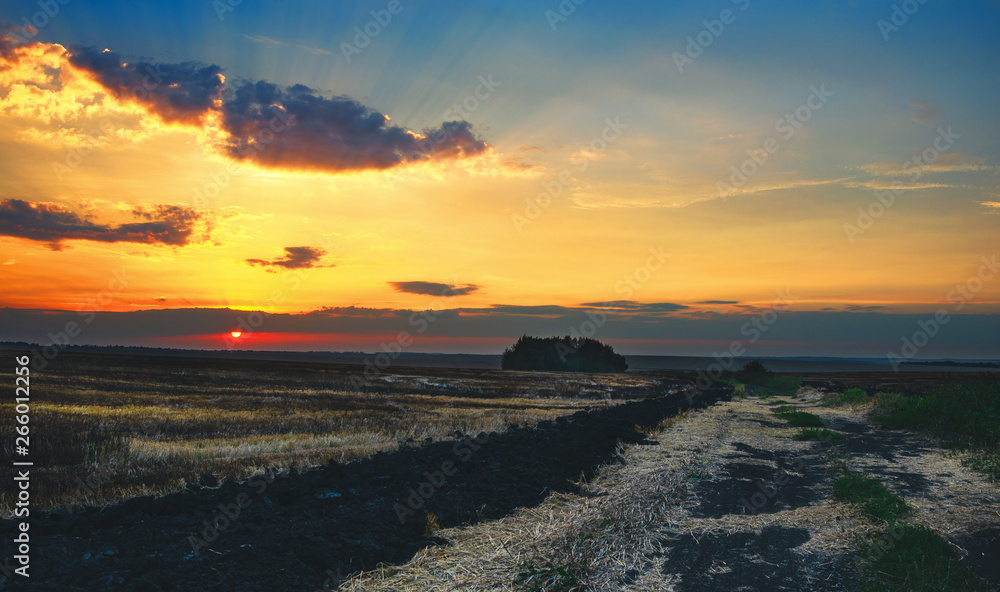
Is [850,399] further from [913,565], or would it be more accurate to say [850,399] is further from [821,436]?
[913,565]

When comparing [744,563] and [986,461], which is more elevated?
[744,563]

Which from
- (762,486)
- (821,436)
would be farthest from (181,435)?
Result: (821,436)

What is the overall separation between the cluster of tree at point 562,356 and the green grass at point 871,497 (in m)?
107

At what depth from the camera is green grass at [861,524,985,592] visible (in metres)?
6.07

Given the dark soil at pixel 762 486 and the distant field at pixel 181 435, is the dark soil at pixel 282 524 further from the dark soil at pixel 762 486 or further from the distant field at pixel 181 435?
the dark soil at pixel 762 486

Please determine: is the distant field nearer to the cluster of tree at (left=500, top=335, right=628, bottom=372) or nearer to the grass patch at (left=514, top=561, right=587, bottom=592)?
the grass patch at (left=514, top=561, right=587, bottom=592)

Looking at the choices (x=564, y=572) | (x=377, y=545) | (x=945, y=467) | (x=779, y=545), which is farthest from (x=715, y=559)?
(x=945, y=467)

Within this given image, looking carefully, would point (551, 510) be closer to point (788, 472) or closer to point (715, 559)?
point (715, 559)

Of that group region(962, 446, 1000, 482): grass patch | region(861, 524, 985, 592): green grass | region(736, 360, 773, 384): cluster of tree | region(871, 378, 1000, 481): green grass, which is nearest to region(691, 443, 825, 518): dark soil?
region(861, 524, 985, 592): green grass

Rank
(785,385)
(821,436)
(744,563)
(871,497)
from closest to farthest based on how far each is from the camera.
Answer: (744,563), (871,497), (821,436), (785,385)

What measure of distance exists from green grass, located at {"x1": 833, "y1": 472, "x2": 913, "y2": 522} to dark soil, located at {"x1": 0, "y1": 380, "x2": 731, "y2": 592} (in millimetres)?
5136

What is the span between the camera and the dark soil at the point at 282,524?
19.1 ft

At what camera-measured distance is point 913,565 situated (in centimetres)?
651

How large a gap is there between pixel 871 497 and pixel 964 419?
473 inches
